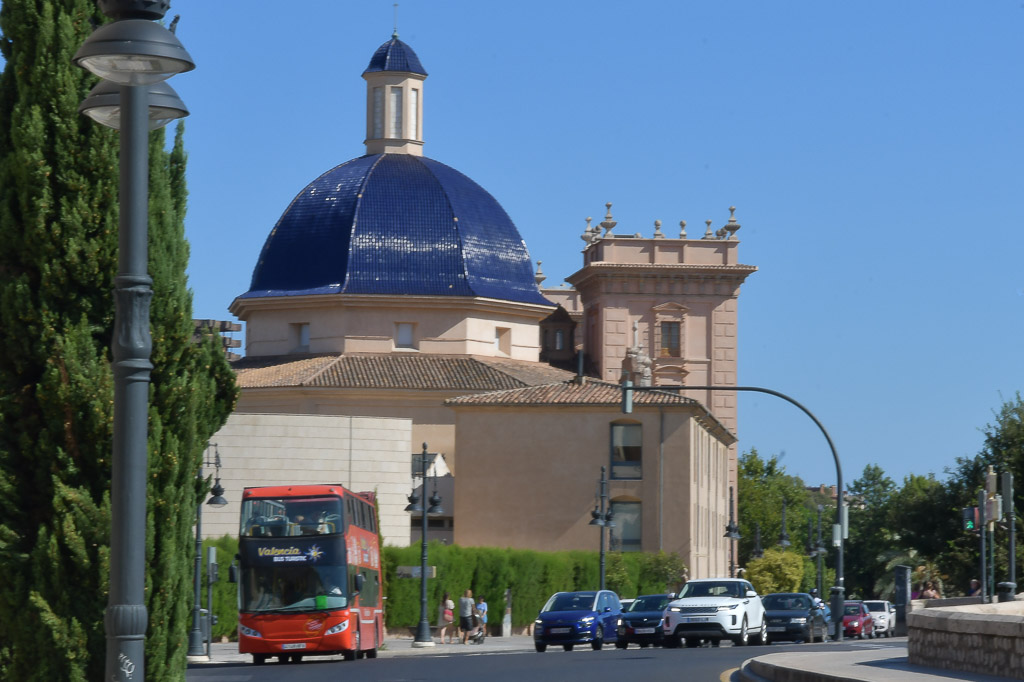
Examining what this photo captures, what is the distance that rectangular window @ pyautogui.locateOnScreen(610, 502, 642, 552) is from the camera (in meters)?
65.1

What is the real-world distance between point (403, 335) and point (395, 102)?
42.1ft

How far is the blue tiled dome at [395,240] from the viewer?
255 feet

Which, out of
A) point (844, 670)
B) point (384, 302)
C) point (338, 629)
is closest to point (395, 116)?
point (384, 302)

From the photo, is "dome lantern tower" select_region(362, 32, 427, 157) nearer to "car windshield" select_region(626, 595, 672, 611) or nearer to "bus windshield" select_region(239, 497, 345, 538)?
"car windshield" select_region(626, 595, 672, 611)

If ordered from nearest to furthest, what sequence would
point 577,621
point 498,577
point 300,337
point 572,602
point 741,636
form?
point 741,636 < point 577,621 < point 572,602 < point 498,577 < point 300,337

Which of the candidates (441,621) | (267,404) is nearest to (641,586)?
(441,621)

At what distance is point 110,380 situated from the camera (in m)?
12.5

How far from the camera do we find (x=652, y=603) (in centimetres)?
4312

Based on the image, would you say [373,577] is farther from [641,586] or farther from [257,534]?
[641,586]

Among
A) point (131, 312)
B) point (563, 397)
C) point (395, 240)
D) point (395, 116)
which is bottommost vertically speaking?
point (131, 312)

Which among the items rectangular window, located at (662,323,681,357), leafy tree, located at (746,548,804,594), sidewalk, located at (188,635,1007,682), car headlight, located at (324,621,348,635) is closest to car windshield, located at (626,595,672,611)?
car headlight, located at (324,621,348,635)

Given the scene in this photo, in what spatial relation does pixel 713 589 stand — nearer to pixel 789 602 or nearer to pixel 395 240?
pixel 789 602

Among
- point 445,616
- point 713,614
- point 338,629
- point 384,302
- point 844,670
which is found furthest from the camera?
point 384,302

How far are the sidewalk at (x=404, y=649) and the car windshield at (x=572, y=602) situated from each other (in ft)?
5.28
